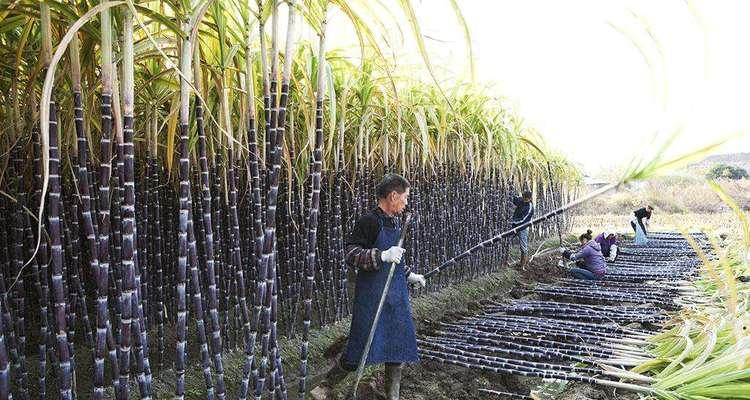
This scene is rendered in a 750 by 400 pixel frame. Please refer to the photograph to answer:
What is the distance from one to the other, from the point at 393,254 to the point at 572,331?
2001mm

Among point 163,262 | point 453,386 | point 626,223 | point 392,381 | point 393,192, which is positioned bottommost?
point 453,386

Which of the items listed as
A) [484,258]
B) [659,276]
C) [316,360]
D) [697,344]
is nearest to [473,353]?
[316,360]

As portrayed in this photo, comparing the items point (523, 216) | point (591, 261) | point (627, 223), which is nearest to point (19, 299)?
point (591, 261)

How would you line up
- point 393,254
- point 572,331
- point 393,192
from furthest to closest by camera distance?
point 572,331 → point 393,192 → point 393,254

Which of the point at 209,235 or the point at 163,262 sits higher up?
the point at 209,235

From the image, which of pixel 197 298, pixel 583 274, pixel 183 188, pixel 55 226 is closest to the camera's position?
pixel 55 226

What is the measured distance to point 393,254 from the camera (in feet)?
7.22

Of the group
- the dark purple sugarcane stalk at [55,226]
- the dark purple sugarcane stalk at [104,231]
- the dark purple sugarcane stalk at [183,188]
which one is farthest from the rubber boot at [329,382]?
the dark purple sugarcane stalk at [55,226]

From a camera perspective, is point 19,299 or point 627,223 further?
point 627,223

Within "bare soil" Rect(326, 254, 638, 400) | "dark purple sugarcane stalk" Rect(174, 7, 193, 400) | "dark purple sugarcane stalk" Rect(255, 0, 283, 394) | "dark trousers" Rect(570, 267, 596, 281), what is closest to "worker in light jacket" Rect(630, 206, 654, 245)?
"dark trousers" Rect(570, 267, 596, 281)

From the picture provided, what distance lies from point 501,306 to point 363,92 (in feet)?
7.52

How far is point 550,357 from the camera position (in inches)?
118

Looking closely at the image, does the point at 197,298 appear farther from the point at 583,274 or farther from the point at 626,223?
the point at 626,223

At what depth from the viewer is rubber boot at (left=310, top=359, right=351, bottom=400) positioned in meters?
2.62
